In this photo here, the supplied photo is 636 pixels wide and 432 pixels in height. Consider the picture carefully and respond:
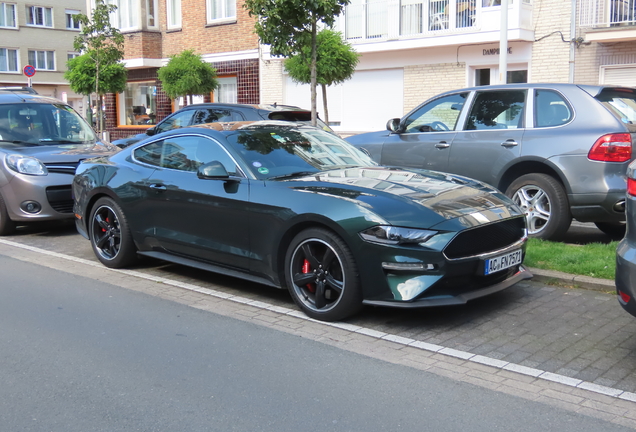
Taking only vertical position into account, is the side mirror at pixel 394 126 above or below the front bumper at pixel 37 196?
above

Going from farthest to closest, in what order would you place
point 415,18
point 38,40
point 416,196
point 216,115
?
point 38,40 < point 415,18 < point 216,115 < point 416,196

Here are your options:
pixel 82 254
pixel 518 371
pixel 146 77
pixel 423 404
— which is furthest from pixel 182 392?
pixel 146 77

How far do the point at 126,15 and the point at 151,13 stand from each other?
44.5 inches

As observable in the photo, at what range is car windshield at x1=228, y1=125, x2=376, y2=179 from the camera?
256 inches

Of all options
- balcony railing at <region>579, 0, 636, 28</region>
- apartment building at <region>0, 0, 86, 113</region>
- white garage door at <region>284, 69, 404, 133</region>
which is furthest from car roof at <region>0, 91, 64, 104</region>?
apartment building at <region>0, 0, 86, 113</region>

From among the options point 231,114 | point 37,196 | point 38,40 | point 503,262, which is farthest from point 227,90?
point 38,40

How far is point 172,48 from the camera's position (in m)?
29.4

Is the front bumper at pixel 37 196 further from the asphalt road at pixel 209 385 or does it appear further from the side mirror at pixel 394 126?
the side mirror at pixel 394 126

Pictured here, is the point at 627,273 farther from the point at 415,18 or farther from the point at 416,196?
the point at 415,18

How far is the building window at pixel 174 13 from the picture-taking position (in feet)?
96.1

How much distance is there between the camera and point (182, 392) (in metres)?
4.35

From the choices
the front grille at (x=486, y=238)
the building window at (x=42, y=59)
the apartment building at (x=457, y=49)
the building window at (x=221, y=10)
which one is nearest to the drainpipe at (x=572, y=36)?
the apartment building at (x=457, y=49)

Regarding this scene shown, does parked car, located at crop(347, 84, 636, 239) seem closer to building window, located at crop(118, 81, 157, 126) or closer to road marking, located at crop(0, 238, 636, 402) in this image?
road marking, located at crop(0, 238, 636, 402)

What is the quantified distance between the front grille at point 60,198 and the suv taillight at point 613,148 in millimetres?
6616
